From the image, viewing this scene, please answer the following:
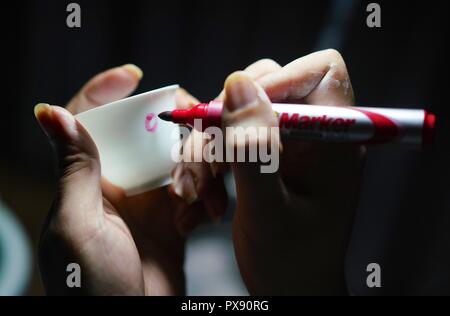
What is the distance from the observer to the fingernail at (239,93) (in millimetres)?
448

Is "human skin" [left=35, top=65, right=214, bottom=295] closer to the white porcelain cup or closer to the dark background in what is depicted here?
the white porcelain cup

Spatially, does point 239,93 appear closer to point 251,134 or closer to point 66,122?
point 251,134

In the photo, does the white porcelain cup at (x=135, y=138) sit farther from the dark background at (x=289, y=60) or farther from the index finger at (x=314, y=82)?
the dark background at (x=289, y=60)

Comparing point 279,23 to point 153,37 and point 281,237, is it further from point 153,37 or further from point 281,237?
point 281,237

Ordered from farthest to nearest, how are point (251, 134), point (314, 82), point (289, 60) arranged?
point (289, 60) < point (314, 82) < point (251, 134)

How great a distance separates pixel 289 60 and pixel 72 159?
1.83 ft

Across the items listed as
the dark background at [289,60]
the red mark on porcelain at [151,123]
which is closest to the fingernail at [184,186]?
the red mark on porcelain at [151,123]

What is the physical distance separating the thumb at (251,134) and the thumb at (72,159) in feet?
0.54

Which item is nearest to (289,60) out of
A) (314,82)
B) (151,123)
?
(314,82)

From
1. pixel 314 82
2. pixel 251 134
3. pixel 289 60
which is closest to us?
pixel 251 134

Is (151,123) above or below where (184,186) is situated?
above

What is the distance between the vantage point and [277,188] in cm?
47

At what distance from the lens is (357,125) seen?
45 centimetres
